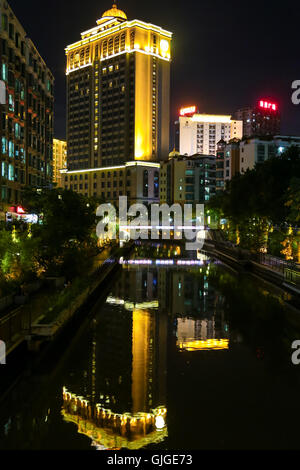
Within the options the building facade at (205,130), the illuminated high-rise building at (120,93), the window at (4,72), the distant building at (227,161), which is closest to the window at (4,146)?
the window at (4,72)

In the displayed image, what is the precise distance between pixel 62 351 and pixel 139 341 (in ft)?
8.79

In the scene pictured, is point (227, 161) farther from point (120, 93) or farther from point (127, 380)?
point (127, 380)

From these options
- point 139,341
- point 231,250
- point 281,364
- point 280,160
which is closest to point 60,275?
point 139,341

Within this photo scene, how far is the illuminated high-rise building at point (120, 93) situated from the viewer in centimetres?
13200

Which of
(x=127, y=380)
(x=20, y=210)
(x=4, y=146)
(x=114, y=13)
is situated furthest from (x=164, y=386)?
(x=114, y=13)

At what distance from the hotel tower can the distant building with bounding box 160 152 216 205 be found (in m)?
15.4

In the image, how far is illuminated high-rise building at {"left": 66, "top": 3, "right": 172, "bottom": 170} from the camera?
433 ft

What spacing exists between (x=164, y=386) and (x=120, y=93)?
13356 cm

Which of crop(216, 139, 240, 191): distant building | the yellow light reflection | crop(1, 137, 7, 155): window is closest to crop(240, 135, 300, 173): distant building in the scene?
crop(216, 139, 240, 191): distant building

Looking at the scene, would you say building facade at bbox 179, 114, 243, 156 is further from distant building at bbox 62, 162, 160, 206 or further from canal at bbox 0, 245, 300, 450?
canal at bbox 0, 245, 300, 450

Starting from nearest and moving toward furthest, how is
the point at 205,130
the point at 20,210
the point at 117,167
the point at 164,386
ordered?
the point at 164,386, the point at 20,210, the point at 117,167, the point at 205,130

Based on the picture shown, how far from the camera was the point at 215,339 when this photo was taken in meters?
15.1

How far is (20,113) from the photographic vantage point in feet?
188

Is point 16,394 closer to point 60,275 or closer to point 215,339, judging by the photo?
point 215,339
